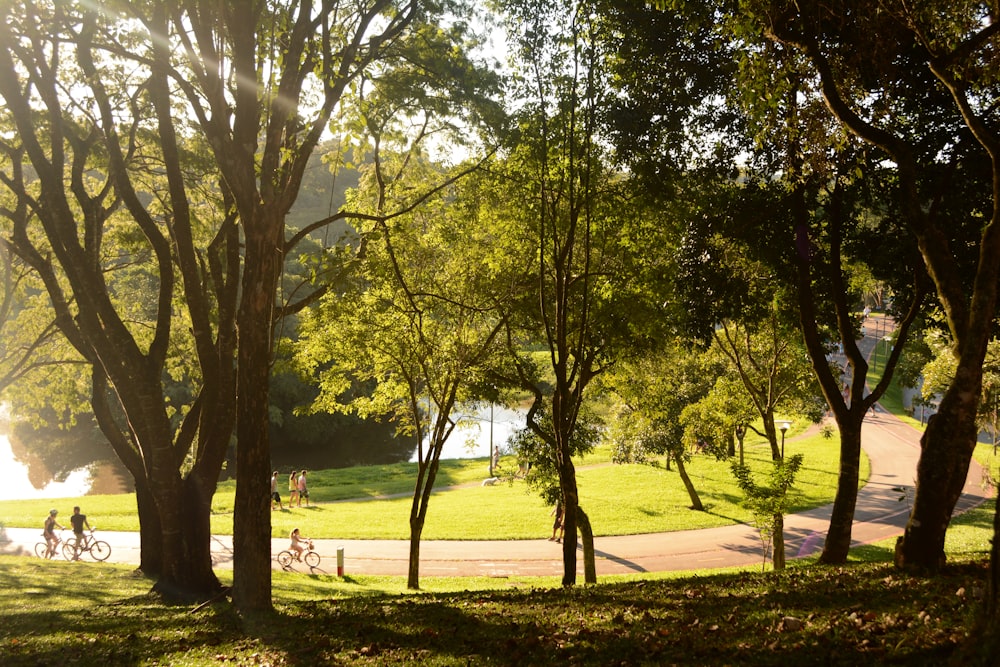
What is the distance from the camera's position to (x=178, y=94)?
46.8 feet

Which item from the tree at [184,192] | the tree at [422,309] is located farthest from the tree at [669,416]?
A: the tree at [184,192]

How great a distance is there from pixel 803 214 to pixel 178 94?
13.1m

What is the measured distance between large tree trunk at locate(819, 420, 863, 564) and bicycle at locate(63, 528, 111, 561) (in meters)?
21.3

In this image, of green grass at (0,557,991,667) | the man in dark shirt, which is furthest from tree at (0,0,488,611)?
the man in dark shirt

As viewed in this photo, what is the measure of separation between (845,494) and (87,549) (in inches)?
884

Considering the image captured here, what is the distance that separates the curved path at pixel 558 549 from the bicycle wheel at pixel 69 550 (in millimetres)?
1185

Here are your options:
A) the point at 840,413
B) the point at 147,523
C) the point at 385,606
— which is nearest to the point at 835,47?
the point at 840,413

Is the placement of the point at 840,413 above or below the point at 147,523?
above

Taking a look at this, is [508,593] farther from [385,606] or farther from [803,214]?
[803,214]

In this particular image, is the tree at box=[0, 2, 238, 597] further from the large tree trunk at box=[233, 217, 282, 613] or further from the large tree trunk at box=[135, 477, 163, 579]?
the large tree trunk at box=[233, 217, 282, 613]

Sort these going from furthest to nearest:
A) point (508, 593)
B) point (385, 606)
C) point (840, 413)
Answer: point (840, 413)
point (508, 593)
point (385, 606)

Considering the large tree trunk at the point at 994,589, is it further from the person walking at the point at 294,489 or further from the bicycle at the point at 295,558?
the person walking at the point at 294,489

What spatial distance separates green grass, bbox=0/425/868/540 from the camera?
25891 mm

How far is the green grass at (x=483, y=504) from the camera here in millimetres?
25891
